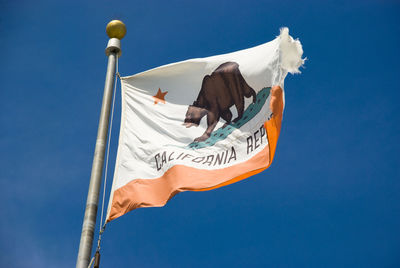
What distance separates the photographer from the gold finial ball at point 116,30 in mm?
10578

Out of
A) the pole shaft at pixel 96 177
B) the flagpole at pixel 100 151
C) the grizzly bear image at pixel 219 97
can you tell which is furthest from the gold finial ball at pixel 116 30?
the grizzly bear image at pixel 219 97

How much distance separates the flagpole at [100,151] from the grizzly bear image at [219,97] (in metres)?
1.64

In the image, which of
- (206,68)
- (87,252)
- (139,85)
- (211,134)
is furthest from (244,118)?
(87,252)

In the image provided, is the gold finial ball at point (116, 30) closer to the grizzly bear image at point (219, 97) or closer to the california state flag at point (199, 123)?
the california state flag at point (199, 123)

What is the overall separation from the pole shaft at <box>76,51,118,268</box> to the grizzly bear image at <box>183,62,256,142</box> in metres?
1.63

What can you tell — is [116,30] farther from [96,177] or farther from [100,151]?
[96,177]

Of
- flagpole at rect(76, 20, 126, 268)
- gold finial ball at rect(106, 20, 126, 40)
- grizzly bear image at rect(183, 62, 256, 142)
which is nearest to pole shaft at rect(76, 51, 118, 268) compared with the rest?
flagpole at rect(76, 20, 126, 268)

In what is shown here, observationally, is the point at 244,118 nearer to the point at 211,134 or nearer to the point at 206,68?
the point at 211,134

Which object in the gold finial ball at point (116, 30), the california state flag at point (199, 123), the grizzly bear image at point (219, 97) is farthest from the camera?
the gold finial ball at point (116, 30)

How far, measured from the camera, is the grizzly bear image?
10.0m

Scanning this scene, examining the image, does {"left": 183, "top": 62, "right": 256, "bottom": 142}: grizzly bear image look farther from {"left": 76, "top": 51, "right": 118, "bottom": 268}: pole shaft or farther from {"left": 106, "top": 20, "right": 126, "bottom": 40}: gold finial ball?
{"left": 106, "top": 20, "right": 126, "bottom": 40}: gold finial ball

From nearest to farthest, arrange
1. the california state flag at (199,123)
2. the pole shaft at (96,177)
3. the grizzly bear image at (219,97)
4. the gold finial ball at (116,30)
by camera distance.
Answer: the pole shaft at (96,177) < the california state flag at (199,123) < the grizzly bear image at (219,97) < the gold finial ball at (116,30)

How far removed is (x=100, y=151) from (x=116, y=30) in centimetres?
295

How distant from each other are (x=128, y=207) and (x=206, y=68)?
3.31 m
